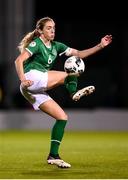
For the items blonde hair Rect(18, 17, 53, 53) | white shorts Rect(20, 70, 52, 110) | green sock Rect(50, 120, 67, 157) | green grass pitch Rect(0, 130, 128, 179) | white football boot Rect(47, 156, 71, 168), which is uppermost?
blonde hair Rect(18, 17, 53, 53)

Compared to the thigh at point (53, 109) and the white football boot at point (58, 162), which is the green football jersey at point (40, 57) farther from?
the white football boot at point (58, 162)

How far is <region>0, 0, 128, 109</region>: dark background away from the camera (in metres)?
17.0

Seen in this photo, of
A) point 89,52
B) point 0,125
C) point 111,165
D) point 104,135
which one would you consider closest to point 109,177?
point 111,165

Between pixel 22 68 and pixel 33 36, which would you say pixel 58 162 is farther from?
pixel 33 36

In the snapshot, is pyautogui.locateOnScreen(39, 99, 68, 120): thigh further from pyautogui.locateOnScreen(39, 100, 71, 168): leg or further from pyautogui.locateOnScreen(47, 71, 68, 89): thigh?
pyautogui.locateOnScreen(47, 71, 68, 89): thigh

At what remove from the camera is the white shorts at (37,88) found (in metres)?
8.91

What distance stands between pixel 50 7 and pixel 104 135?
6072 mm

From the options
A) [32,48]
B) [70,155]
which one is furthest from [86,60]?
[32,48]

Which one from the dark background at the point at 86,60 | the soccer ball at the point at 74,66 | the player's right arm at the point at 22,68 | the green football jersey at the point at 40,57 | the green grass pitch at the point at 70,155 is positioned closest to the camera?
the green grass pitch at the point at 70,155

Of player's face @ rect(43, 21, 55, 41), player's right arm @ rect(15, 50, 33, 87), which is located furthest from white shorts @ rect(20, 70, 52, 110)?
player's face @ rect(43, 21, 55, 41)

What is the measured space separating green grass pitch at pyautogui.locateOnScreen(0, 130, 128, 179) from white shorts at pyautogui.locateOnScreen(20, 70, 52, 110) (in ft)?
2.58

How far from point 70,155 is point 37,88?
226 centimetres

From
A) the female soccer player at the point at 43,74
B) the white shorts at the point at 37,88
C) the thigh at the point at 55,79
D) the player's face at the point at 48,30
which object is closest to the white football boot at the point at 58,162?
the female soccer player at the point at 43,74

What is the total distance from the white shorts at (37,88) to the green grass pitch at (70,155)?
0.79 metres
